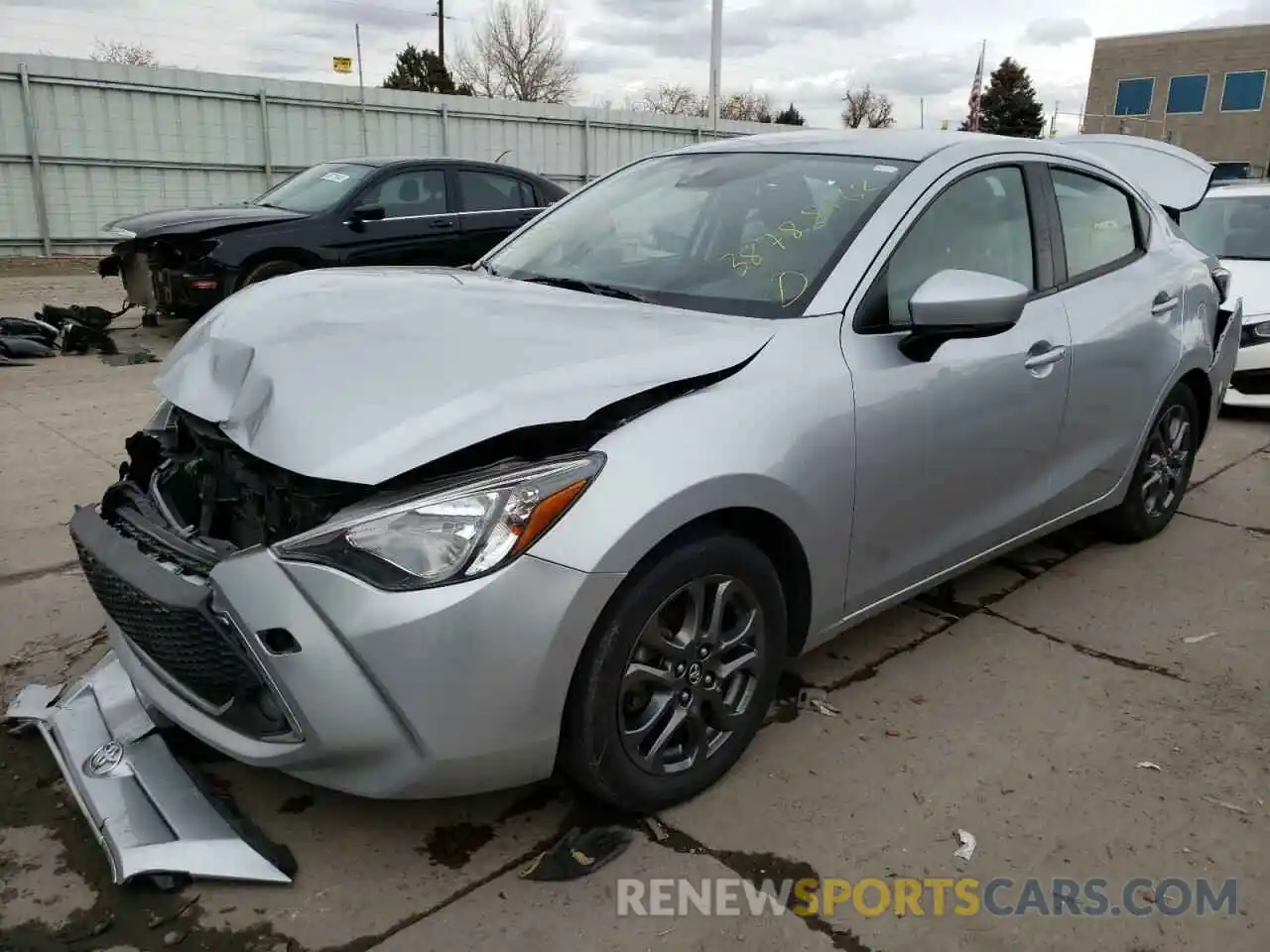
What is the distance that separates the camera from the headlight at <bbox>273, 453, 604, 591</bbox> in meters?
2.07

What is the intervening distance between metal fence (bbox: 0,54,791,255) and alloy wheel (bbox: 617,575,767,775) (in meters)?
12.9

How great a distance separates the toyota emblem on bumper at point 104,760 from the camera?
98.4 inches

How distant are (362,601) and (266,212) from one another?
776cm

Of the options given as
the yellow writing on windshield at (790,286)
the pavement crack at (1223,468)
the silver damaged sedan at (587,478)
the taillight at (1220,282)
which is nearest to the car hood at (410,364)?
the silver damaged sedan at (587,478)

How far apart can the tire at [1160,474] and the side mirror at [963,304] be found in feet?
6.06

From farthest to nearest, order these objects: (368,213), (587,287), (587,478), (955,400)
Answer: (368,213) → (587,287) → (955,400) → (587,478)

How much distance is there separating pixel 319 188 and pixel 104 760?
25.4ft

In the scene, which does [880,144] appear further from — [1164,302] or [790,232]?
[1164,302]

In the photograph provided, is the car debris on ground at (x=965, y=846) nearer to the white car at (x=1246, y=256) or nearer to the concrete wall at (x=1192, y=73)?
the white car at (x=1246, y=256)

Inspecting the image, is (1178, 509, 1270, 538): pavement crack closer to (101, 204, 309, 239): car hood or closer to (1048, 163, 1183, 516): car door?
(1048, 163, 1183, 516): car door

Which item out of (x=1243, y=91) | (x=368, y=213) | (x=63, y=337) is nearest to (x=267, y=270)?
(x=368, y=213)

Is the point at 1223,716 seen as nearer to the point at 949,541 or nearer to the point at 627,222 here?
the point at 949,541

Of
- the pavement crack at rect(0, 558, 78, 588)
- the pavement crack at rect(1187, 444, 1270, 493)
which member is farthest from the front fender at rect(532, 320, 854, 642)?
the pavement crack at rect(1187, 444, 1270, 493)

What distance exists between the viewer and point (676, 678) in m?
2.49
